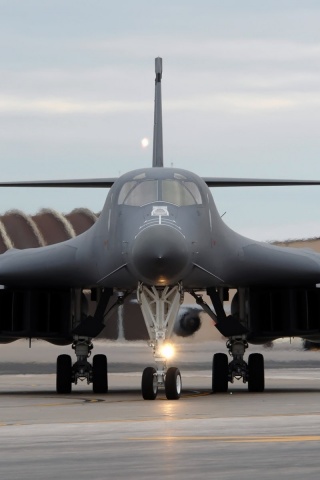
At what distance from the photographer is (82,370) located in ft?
75.3

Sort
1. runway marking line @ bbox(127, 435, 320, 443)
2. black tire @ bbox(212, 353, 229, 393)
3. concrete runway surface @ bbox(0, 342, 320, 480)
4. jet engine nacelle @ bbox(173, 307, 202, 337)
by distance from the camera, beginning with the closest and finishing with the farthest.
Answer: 1. concrete runway surface @ bbox(0, 342, 320, 480)
2. runway marking line @ bbox(127, 435, 320, 443)
3. black tire @ bbox(212, 353, 229, 393)
4. jet engine nacelle @ bbox(173, 307, 202, 337)

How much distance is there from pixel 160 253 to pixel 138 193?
174 centimetres

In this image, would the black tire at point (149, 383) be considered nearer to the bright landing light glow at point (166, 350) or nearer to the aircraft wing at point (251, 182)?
the bright landing light glow at point (166, 350)

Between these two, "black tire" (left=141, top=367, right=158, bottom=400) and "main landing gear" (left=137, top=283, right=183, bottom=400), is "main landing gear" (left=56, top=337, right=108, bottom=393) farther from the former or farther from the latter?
"black tire" (left=141, top=367, right=158, bottom=400)

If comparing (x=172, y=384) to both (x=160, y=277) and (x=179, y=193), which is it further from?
(x=179, y=193)

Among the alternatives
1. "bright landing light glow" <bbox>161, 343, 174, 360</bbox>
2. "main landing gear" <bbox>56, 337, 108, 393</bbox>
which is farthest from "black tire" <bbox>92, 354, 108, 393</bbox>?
"bright landing light glow" <bbox>161, 343, 174, 360</bbox>

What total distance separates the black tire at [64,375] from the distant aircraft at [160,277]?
0.06 feet

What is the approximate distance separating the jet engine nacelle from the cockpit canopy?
16648 mm

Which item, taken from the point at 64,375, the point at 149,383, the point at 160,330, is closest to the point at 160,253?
the point at 160,330

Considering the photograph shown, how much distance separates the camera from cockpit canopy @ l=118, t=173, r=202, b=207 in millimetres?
20312

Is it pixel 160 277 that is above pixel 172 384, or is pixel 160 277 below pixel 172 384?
above

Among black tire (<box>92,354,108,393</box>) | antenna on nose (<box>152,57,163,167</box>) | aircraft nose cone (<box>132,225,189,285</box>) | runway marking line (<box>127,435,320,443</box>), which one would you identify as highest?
antenna on nose (<box>152,57,163,167</box>)

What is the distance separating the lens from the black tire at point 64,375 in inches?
900

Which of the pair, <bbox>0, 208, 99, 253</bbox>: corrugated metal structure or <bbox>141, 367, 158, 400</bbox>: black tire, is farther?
<bbox>0, 208, 99, 253</bbox>: corrugated metal structure
